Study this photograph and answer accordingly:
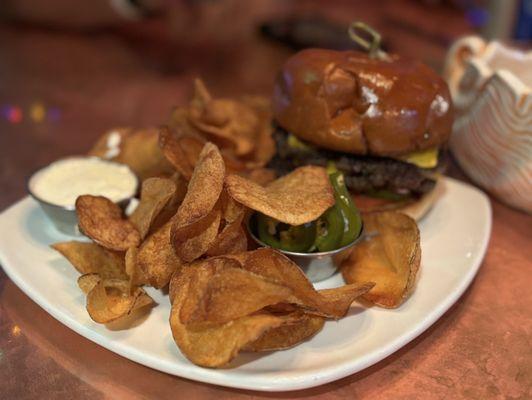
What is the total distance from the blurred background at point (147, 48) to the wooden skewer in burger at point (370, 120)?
1094 mm

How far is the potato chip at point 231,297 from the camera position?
1.13 meters

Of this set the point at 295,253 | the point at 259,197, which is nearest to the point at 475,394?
the point at 295,253

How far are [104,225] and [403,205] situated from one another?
906 mm

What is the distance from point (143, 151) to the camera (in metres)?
1.87

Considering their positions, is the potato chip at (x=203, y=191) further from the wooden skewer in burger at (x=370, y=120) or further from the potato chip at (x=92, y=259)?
the wooden skewer in burger at (x=370, y=120)

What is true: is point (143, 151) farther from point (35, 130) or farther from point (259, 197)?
point (35, 130)

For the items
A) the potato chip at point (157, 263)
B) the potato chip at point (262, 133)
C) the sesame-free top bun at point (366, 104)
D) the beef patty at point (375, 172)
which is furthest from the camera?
the potato chip at point (262, 133)

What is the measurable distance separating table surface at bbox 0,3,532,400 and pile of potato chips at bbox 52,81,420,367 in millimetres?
140

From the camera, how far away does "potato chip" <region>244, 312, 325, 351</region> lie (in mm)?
1204

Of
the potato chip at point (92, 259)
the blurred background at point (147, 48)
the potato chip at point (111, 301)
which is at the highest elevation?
the potato chip at point (111, 301)

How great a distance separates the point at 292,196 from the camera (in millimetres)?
1392

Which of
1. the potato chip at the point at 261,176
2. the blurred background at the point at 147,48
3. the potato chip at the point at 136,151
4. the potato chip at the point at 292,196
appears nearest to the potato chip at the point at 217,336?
the potato chip at the point at 292,196

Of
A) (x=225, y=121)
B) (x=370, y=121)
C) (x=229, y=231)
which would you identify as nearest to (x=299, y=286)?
(x=229, y=231)

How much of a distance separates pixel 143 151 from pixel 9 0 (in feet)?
8.59
